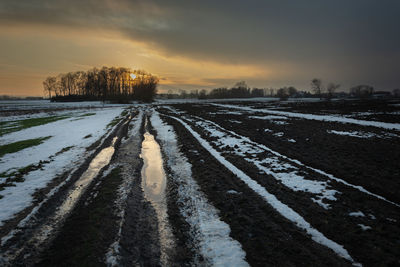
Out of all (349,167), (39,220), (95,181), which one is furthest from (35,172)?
(349,167)

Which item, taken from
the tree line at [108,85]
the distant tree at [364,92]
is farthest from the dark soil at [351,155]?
the distant tree at [364,92]

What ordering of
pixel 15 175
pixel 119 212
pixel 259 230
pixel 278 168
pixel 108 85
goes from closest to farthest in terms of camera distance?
1. pixel 259 230
2. pixel 119 212
3. pixel 15 175
4. pixel 278 168
5. pixel 108 85

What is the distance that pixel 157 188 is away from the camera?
20.7ft

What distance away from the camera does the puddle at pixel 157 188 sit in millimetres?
3691

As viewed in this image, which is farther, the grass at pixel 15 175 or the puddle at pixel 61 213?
the grass at pixel 15 175

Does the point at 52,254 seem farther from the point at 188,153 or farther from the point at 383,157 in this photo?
the point at 383,157

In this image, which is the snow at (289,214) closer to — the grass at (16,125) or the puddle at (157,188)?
the puddle at (157,188)

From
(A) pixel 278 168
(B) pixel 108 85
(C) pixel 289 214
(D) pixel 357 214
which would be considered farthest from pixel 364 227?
(B) pixel 108 85

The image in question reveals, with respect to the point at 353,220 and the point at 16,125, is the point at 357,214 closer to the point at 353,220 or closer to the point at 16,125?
the point at 353,220

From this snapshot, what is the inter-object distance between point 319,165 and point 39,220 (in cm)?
895

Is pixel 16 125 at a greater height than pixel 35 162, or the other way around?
pixel 16 125

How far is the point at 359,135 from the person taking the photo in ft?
44.3

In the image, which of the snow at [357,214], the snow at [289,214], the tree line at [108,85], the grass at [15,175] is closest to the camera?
the snow at [289,214]

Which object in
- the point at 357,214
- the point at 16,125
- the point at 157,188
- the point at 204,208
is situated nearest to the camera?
the point at 357,214
